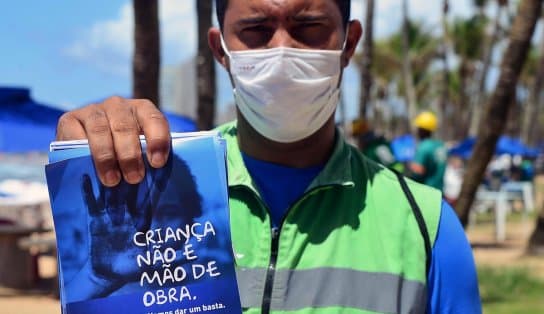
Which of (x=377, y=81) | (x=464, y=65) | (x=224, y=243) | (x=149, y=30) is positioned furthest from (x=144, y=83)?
(x=377, y=81)

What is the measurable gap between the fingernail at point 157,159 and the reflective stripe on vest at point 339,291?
1.73 ft

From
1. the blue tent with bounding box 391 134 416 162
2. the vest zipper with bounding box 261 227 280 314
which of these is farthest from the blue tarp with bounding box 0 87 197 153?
the blue tent with bounding box 391 134 416 162

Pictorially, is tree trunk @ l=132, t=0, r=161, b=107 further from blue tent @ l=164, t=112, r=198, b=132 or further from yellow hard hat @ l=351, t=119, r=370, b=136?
yellow hard hat @ l=351, t=119, r=370, b=136

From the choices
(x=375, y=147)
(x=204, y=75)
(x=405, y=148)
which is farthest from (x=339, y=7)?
(x=405, y=148)

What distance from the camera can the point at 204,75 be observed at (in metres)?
9.29

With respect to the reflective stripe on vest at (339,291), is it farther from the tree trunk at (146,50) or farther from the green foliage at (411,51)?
the green foliage at (411,51)

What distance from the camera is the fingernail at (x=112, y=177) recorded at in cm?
130

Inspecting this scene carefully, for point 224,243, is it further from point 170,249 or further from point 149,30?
point 149,30

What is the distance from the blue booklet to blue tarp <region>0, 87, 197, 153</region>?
28.1 feet

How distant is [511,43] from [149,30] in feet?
14.9

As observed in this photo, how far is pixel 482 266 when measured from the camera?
1117 centimetres

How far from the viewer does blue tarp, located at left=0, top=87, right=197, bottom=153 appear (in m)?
10.5

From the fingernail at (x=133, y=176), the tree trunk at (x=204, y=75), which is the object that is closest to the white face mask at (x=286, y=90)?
the fingernail at (x=133, y=176)

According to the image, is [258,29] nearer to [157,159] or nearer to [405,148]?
Result: [157,159]
